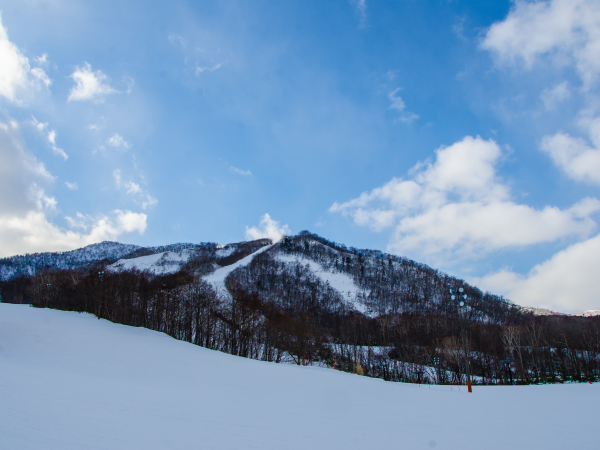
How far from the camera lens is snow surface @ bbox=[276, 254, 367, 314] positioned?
153 meters

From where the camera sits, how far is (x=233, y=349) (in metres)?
55.5

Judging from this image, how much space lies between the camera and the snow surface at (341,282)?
502 ft

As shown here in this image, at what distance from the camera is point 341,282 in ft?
577

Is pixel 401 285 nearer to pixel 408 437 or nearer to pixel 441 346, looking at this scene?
pixel 441 346

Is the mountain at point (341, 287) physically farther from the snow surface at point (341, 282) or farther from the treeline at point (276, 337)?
the treeline at point (276, 337)

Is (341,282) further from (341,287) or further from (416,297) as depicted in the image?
(416,297)

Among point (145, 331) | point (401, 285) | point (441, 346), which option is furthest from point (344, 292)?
point (145, 331)

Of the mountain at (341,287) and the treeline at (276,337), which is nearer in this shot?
the treeline at (276,337)

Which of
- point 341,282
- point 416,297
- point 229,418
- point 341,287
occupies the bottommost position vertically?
point 229,418

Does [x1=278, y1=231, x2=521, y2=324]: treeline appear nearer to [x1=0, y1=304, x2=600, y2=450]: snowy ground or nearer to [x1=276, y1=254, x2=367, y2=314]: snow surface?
[x1=276, y1=254, x2=367, y2=314]: snow surface

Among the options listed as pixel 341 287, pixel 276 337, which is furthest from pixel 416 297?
pixel 276 337

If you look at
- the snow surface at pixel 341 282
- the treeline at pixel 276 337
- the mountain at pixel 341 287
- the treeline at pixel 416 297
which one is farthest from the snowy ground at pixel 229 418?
the snow surface at pixel 341 282

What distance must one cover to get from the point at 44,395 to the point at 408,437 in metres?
13.0

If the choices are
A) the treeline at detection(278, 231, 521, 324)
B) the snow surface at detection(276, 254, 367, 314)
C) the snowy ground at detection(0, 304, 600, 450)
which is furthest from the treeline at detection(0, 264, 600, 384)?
the snow surface at detection(276, 254, 367, 314)
